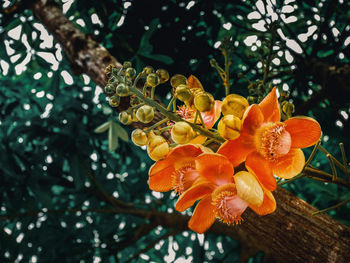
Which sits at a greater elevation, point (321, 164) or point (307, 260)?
point (307, 260)

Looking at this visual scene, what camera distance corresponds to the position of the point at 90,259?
6.20 ft

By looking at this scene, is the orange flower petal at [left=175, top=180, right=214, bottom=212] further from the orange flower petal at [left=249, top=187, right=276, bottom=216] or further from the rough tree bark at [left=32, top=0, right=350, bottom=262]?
the rough tree bark at [left=32, top=0, right=350, bottom=262]

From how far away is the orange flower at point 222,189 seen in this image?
53 cm

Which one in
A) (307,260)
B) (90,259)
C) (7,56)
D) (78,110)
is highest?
(7,56)

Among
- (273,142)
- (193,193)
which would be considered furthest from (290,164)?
(193,193)

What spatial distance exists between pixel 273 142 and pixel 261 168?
0.05m

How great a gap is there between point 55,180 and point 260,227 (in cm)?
113

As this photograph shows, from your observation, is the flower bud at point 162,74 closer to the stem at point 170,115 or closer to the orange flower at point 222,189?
the stem at point 170,115

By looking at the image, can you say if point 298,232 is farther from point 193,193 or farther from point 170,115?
point 170,115

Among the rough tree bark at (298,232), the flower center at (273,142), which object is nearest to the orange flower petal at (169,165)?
the flower center at (273,142)

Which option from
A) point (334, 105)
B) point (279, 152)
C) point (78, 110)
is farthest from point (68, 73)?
point (279, 152)

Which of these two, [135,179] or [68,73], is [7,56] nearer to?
[68,73]

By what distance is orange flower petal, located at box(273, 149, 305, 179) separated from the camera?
57 centimetres

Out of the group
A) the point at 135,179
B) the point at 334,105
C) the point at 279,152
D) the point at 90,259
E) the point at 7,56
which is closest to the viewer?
the point at 279,152
